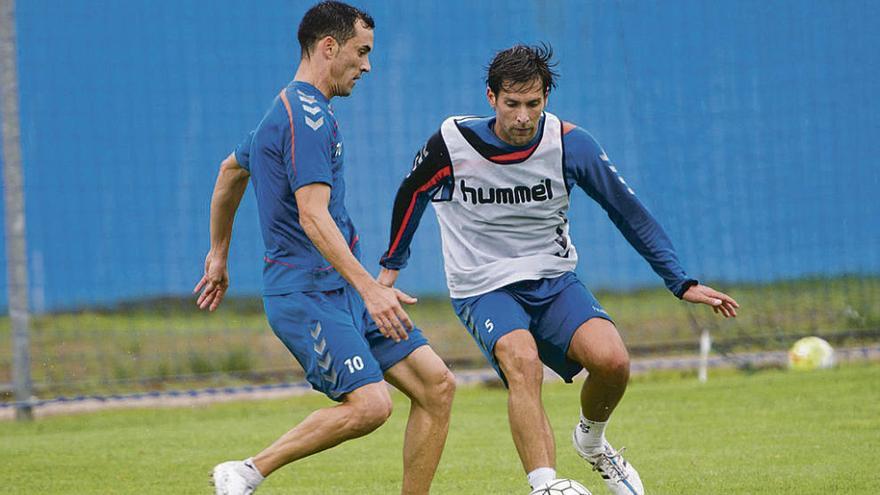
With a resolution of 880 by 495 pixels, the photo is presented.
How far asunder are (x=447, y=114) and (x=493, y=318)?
5.64 meters

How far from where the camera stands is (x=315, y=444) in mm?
5555

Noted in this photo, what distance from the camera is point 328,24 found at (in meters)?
5.79

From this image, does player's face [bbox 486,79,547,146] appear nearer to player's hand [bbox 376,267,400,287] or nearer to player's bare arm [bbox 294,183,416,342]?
player's hand [bbox 376,267,400,287]

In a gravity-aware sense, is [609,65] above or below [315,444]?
above

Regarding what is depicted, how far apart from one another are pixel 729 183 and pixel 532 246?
6009 mm

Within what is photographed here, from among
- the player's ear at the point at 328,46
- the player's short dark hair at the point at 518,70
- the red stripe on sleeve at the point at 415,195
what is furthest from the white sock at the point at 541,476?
the player's ear at the point at 328,46

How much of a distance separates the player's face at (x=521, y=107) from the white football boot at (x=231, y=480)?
194cm

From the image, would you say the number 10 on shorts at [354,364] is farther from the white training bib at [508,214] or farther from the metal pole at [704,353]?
the metal pole at [704,353]

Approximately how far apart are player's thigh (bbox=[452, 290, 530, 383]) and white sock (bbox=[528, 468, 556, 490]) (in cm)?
57

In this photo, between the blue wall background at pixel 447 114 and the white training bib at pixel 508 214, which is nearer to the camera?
the white training bib at pixel 508 214

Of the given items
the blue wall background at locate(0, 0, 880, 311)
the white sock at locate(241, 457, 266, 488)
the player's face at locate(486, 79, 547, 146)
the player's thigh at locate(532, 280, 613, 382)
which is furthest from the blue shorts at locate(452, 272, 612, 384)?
the blue wall background at locate(0, 0, 880, 311)

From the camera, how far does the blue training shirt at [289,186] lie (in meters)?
5.55

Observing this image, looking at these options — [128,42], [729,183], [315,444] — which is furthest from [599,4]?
[315,444]

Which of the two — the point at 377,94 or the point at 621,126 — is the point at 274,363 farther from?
the point at 621,126
